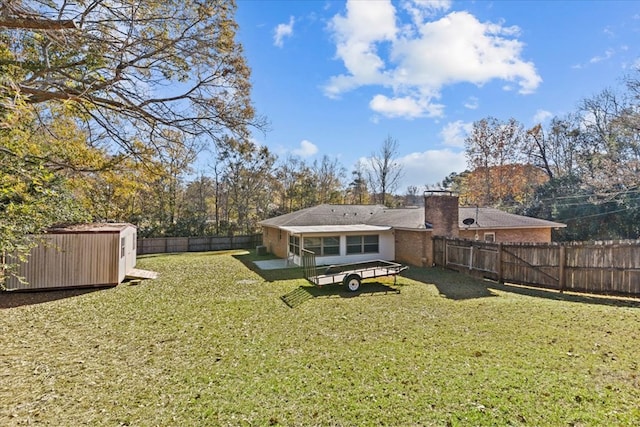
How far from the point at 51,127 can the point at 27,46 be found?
315 cm

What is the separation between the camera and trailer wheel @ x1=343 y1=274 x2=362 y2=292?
10664mm

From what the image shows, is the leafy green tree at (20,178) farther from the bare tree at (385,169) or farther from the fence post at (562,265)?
the bare tree at (385,169)

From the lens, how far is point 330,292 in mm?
10648

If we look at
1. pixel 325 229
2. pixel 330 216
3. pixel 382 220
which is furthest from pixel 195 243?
pixel 382 220

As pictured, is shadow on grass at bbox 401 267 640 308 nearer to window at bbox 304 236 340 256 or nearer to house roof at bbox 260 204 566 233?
house roof at bbox 260 204 566 233

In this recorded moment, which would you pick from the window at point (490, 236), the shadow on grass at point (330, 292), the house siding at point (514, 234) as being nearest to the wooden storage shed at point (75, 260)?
the shadow on grass at point (330, 292)

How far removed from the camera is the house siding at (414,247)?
602 inches

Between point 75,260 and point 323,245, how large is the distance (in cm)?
1038

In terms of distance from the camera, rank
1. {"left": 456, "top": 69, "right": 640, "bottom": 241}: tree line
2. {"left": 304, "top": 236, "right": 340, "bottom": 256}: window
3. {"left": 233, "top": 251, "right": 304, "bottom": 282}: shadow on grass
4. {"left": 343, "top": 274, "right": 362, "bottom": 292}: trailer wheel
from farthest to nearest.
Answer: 1. {"left": 456, "top": 69, "right": 640, "bottom": 241}: tree line
2. {"left": 304, "top": 236, "right": 340, "bottom": 256}: window
3. {"left": 233, "top": 251, "right": 304, "bottom": 282}: shadow on grass
4. {"left": 343, "top": 274, "right": 362, "bottom": 292}: trailer wheel

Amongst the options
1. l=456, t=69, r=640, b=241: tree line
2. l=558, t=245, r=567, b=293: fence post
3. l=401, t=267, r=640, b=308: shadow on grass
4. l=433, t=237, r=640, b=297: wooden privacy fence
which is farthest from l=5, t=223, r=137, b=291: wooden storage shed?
l=456, t=69, r=640, b=241: tree line

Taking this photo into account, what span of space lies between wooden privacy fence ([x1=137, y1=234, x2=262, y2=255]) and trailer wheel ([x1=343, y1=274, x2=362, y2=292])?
1634 cm

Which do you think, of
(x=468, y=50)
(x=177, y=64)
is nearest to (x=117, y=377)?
(x=177, y=64)

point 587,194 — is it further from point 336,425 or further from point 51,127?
point 51,127

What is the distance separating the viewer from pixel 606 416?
3.69 m
